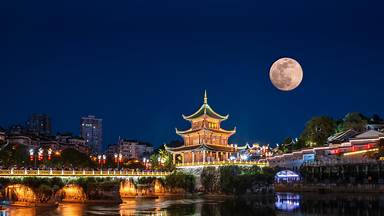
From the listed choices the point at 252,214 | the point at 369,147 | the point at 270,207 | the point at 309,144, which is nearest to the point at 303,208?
the point at 270,207

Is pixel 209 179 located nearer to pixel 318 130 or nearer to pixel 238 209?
pixel 238 209

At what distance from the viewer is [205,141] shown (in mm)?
82562

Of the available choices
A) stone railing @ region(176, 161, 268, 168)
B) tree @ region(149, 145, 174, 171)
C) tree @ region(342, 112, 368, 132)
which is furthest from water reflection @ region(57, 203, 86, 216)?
tree @ region(342, 112, 368, 132)

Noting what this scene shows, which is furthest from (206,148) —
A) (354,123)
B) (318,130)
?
(354,123)

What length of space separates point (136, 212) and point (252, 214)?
10.6 meters

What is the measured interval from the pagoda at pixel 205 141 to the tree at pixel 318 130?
69.6 ft

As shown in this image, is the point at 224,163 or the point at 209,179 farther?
the point at 209,179

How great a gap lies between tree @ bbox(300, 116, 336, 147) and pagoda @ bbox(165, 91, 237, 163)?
2122 centimetres

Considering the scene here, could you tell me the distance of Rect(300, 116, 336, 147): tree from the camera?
98.3m

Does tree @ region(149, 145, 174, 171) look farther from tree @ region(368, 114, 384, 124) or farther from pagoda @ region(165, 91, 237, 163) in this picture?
tree @ region(368, 114, 384, 124)

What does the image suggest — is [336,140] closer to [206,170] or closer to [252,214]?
[206,170]

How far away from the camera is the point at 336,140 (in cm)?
8550

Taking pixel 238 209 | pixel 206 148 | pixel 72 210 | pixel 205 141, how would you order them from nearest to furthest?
pixel 72 210 → pixel 238 209 → pixel 206 148 → pixel 205 141

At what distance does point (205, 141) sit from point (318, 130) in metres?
28.8
